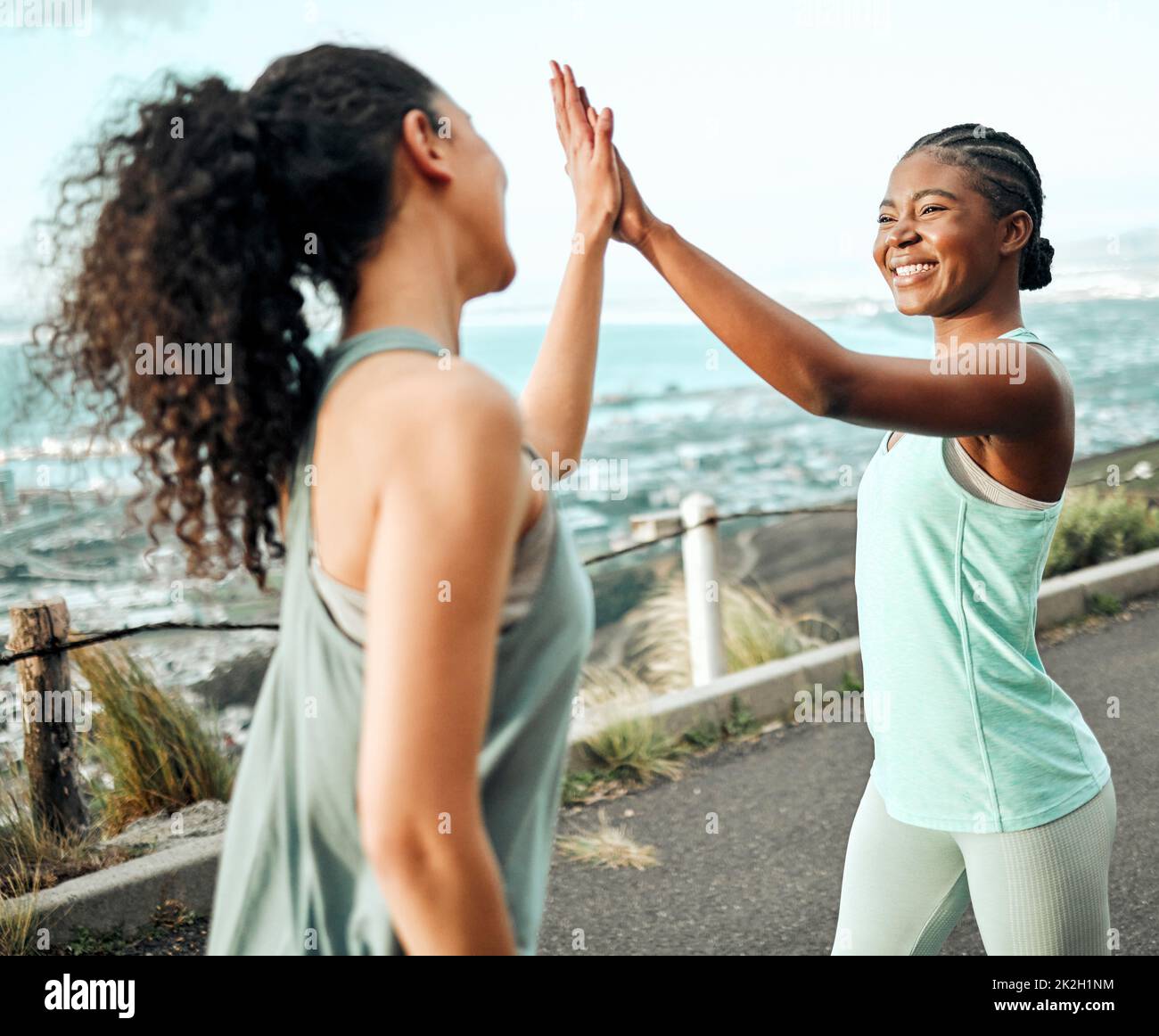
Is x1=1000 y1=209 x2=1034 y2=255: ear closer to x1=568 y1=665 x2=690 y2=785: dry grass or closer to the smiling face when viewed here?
the smiling face

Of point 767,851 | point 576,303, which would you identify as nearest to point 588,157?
point 576,303

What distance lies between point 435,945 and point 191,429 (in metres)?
0.53

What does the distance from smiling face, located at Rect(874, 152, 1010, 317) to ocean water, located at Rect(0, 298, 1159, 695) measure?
0.55 feet

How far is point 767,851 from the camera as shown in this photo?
15.5ft

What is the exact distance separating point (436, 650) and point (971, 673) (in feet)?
3.80

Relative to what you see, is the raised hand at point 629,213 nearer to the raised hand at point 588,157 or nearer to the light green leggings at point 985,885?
the raised hand at point 588,157

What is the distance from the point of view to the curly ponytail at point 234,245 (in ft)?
3.93

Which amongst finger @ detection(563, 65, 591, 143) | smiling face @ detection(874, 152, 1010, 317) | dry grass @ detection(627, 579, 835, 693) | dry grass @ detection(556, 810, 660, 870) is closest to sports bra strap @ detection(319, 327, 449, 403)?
finger @ detection(563, 65, 591, 143)

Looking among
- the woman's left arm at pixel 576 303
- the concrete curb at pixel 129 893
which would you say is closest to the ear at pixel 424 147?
the woman's left arm at pixel 576 303

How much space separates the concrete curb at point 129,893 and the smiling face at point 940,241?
2943mm

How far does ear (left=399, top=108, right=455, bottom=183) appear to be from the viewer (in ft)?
4.17

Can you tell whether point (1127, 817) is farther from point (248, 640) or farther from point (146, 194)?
point (248, 640)

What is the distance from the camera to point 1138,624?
7.38m
